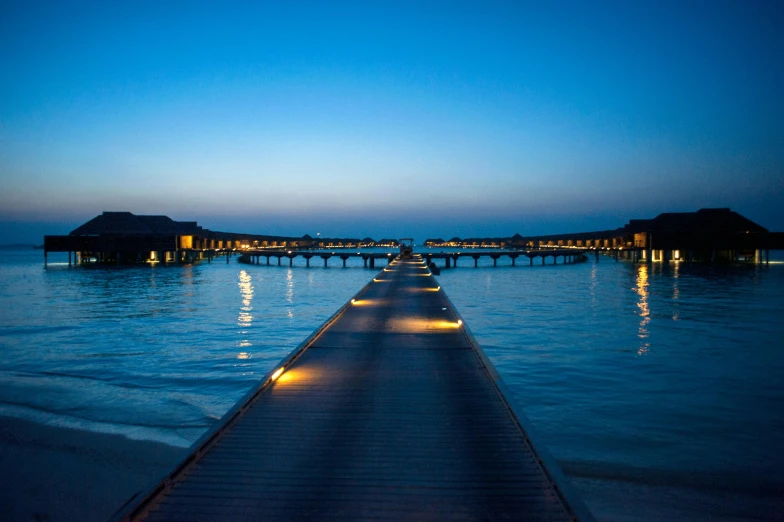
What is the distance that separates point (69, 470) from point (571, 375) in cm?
1169

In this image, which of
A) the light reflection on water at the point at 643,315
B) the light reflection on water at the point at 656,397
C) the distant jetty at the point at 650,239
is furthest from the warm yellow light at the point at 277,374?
the distant jetty at the point at 650,239

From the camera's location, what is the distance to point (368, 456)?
20.4ft

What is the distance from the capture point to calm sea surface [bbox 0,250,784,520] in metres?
8.28

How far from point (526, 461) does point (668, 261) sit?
75391mm

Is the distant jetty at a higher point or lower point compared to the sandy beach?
higher

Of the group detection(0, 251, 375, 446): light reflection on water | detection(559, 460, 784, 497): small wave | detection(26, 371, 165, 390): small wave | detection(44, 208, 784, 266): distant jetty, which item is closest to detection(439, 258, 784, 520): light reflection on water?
detection(559, 460, 784, 497): small wave

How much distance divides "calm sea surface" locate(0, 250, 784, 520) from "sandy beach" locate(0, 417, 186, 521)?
1.92ft

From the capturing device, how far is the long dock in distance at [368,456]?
16.5ft

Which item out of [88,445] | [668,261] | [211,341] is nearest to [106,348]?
[211,341]

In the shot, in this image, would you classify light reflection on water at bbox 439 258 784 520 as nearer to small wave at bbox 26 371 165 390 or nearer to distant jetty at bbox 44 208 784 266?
small wave at bbox 26 371 165 390

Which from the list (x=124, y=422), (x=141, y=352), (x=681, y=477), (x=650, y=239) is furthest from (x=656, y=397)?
(x=650, y=239)

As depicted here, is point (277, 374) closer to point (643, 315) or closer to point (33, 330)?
point (33, 330)

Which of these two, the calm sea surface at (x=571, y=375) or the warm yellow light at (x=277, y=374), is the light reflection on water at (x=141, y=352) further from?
the warm yellow light at (x=277, y=374)

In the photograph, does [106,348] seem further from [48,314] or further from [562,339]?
[562,339]
